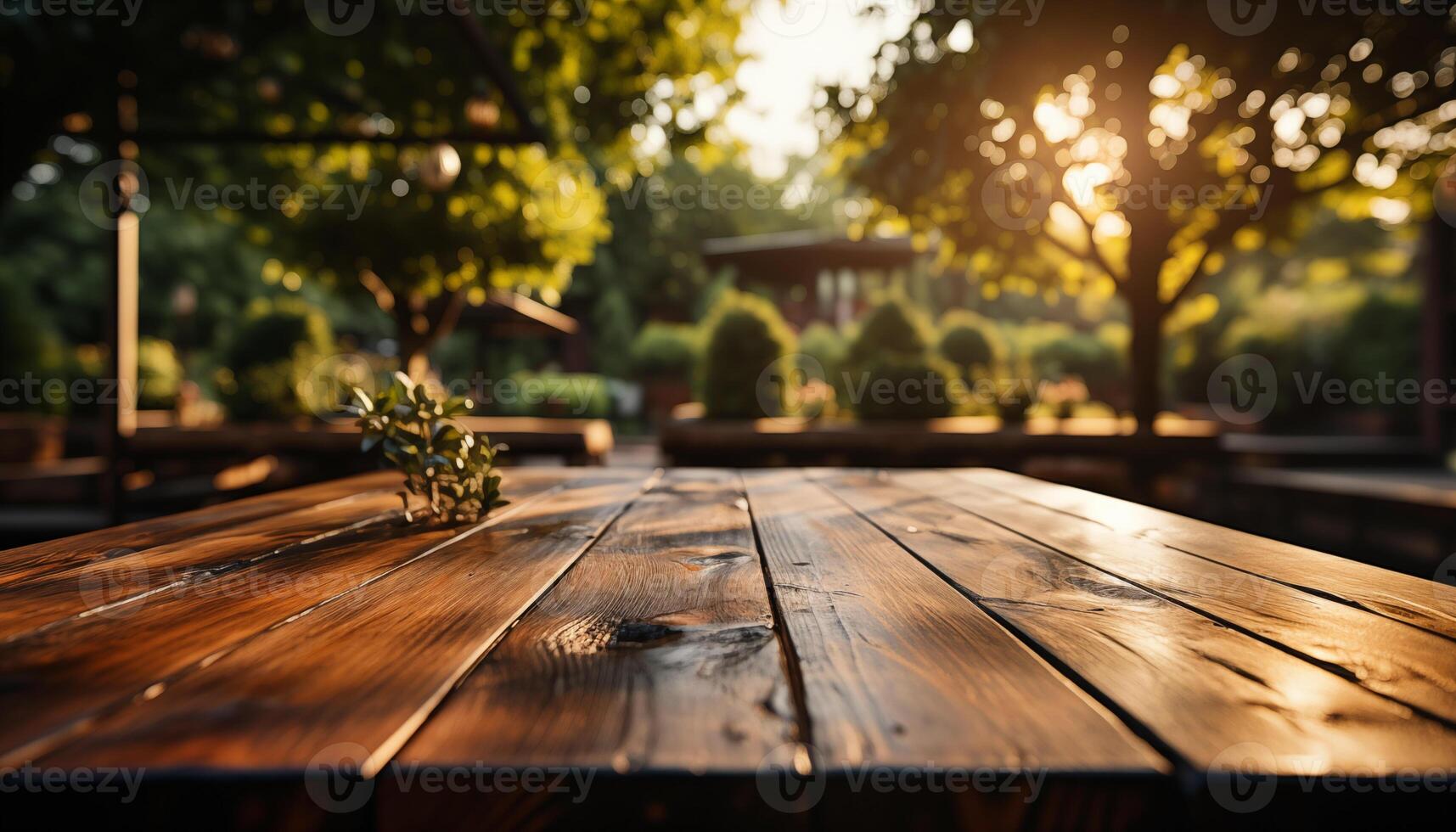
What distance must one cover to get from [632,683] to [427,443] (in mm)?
1033

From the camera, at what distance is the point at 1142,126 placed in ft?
17.3

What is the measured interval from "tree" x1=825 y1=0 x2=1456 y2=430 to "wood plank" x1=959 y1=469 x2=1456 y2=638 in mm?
4389

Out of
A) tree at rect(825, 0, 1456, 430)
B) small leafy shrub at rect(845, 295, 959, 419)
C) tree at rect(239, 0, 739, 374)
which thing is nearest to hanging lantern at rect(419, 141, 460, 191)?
tree at rect(239, 0, 739, 374)

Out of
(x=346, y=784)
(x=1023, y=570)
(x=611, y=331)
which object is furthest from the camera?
(x=611, y=331)

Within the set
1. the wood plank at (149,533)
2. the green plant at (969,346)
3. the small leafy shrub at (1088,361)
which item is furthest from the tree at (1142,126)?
the small leafy shrub at (1088,361)

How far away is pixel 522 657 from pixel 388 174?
8.02 m

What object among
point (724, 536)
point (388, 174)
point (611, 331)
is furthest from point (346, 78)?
point (611, 331)

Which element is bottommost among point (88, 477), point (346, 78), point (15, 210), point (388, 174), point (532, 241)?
point (88, 477)

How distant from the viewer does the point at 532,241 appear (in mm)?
7660

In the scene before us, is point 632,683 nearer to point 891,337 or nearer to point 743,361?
point 743,361

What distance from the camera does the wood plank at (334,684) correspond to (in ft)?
1.66

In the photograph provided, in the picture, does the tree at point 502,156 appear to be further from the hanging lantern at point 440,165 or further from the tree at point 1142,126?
the tree at point 1142,126

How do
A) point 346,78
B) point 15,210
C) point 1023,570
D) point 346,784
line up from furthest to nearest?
point 15,210 → point 346,78 → point 1023,570 → point 346,784

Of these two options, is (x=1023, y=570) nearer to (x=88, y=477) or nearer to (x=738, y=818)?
(x=738, y=818)
